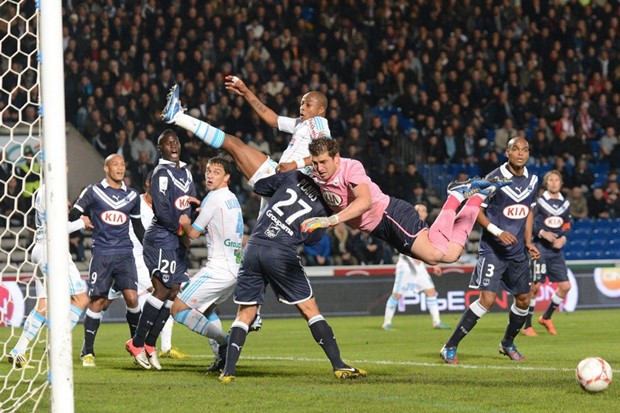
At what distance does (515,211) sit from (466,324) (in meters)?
1.37

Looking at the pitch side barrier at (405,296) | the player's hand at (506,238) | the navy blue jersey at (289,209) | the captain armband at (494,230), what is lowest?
the pitch side barrier at (405,296)

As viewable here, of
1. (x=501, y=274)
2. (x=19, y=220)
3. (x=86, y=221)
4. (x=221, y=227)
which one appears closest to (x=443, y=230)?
(x=501, y=274)

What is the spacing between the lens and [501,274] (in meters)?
→ 11.3

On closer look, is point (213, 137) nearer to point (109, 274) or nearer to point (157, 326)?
point (157, 326)

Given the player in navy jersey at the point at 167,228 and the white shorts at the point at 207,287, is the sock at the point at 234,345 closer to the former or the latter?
the white shorts at the point at 207,287

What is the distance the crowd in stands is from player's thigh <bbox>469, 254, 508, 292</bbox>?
11063 millimetres

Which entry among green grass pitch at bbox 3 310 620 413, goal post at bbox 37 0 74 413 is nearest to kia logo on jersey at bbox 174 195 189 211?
green grass pitch at bbox 3 310 620 413

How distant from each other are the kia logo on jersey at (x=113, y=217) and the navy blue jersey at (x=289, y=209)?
9.44 ft

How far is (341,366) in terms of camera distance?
9.21m

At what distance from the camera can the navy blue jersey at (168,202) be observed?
11.1 meters

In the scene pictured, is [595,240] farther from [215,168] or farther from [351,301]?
[215,168]

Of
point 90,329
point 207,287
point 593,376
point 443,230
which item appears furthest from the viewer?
point 90,329

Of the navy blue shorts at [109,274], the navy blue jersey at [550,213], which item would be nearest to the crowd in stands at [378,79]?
the navy blue jersey at [550,213]

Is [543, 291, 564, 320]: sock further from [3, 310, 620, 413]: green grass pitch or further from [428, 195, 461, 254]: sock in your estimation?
[428, 195, 461, 254]: sock
